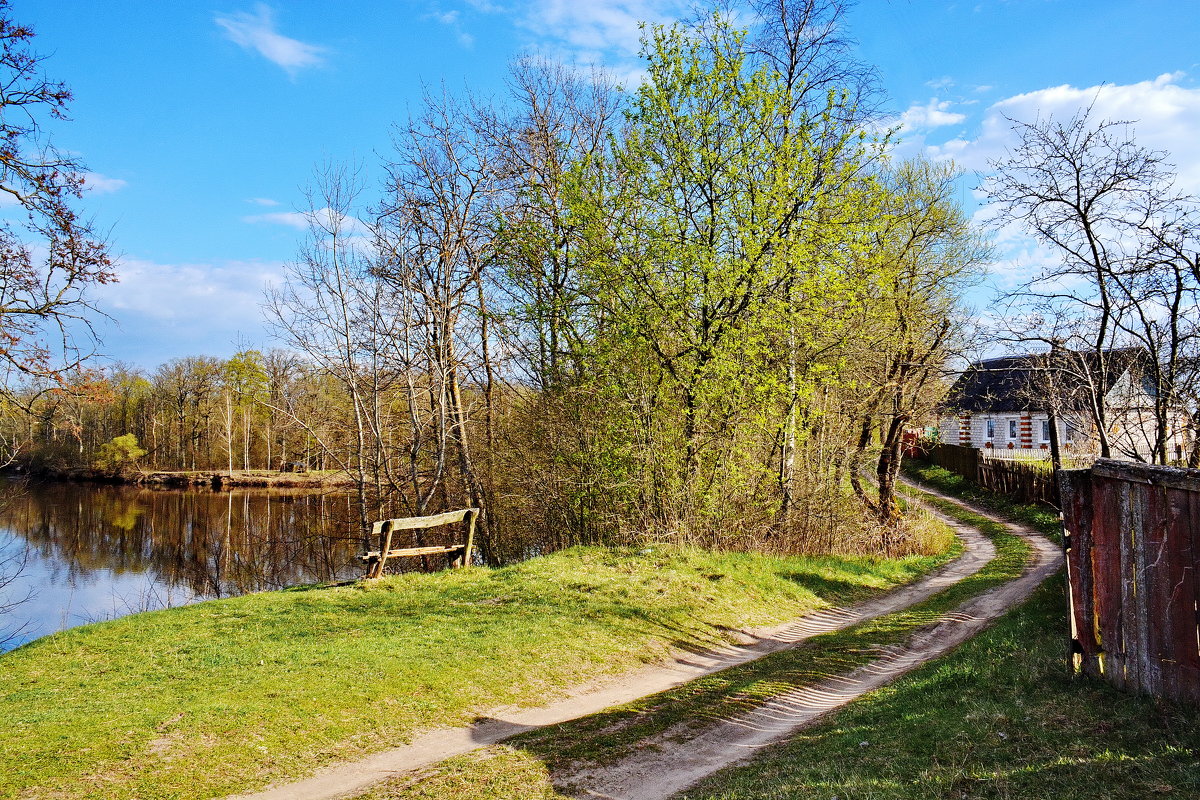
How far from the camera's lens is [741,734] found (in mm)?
6902

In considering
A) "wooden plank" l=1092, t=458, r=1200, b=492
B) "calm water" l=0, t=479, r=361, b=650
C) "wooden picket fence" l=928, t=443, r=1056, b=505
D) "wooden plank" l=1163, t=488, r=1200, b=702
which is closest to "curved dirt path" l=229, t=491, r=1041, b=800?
"wooden plank" l=1163, t=488, r=1200, b=702

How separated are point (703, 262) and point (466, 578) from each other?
24.4 ft

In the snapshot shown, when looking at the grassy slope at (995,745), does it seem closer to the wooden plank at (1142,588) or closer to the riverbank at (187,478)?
the wooden plank at (1142,588)

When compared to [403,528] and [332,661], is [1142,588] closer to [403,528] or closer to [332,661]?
[332,661]

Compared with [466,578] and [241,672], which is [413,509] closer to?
[466,578]

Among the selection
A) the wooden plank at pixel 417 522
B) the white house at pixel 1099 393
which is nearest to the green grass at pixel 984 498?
the white house at pixel 1099 393

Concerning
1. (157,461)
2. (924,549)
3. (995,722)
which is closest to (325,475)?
(157,461)

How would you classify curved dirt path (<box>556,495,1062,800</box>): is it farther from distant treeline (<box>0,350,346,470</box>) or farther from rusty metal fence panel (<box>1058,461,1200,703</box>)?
distant treeline (<box>0,350,346,470</box>)

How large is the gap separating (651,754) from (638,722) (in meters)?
0.82

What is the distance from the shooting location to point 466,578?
13016 mm

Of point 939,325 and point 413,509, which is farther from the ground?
point 939,325

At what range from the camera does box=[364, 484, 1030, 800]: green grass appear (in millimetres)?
5793

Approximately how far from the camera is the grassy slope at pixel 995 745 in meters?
4.06

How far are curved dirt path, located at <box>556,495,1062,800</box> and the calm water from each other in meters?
12.3
